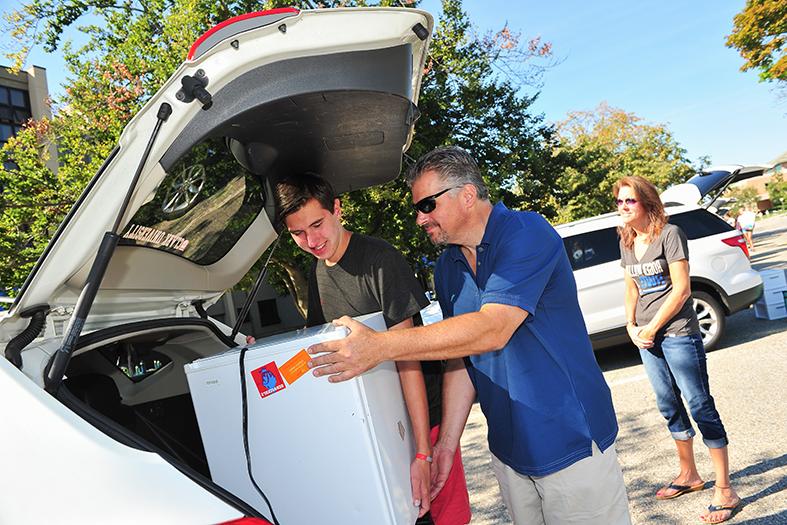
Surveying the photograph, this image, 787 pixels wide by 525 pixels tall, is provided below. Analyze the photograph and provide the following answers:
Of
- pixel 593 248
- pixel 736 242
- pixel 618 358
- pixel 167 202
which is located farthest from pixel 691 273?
pixel 167 202

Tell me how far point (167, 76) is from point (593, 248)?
24.4 ft

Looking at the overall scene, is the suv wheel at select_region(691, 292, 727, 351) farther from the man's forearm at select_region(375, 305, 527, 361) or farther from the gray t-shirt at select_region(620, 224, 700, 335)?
the man's forearm at select_region(375, 305, 527, 361)

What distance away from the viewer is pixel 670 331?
3.55m

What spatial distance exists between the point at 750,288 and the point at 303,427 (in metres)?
7.54

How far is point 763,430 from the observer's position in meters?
4.61

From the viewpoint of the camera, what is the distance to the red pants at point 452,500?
2.40 m

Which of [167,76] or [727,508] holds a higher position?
[167,76]

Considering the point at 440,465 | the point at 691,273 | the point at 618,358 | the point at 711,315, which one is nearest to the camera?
the point at 440,465

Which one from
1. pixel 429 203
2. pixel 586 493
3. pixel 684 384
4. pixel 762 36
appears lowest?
pixel 684 384

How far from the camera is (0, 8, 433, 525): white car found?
1347 millimetres

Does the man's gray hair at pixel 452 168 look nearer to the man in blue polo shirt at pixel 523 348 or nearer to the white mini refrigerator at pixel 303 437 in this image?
the man in blue polo shirt at pixel 523 348

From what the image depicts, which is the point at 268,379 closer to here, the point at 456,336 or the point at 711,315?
the point at 456,336

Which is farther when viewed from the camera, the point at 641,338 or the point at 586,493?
the point at 641,338

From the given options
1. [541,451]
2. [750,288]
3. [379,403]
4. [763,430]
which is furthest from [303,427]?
[750,288]
